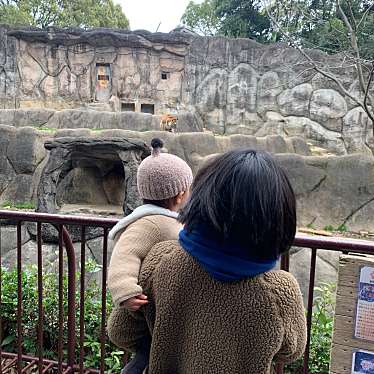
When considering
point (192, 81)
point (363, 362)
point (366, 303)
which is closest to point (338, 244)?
point (366, 303)

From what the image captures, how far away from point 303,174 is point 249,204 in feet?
30.0

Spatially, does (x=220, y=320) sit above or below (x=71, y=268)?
above

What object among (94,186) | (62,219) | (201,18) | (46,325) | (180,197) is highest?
(201,18)

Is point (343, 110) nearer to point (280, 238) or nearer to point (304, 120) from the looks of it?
point (304, 120)

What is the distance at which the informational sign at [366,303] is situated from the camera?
4.35 feet

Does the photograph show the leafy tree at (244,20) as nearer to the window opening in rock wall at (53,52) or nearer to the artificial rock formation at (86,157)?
the window opening in rock wall at (53,52)

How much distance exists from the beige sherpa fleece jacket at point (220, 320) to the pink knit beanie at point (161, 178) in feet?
0.80

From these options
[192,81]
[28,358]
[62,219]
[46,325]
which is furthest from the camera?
[192,81]

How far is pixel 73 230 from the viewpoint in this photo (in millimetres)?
8164

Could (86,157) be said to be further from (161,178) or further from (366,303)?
(366,303)

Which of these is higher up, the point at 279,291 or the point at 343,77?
the point at 343,77

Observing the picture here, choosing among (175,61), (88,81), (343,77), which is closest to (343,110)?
(343,77)

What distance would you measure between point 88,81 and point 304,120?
951 centimetres

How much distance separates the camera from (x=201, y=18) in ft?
95.7
